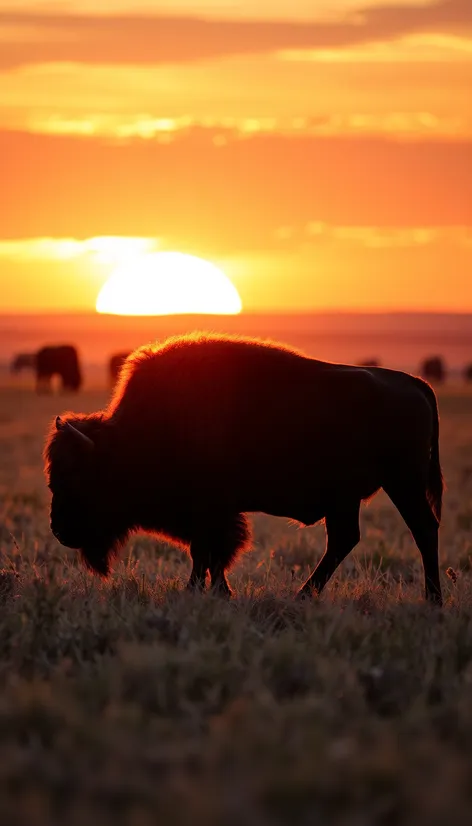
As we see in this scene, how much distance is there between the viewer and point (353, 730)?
172 inches

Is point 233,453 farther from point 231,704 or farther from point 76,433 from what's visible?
point 231,704

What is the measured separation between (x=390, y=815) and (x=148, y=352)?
169 inches

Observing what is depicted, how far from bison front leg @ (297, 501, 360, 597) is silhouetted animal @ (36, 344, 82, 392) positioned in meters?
56.1

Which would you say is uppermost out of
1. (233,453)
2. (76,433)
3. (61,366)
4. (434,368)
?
(76,433)

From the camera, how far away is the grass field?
371 centimetres

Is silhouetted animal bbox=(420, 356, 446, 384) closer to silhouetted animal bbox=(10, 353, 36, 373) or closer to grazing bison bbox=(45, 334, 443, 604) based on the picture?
silhouetted animal bbox=(10, 353, 36, 373)

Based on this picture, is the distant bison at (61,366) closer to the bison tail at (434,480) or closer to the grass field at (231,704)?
the bison tail at (434,480)

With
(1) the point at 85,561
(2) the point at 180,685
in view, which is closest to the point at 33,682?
(2) the point at 180,685

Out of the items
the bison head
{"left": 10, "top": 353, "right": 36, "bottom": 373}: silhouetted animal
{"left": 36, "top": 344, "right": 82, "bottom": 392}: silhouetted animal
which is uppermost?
the bison head

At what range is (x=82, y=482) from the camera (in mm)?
7199

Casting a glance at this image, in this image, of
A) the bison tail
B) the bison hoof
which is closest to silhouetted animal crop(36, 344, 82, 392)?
the bison tail

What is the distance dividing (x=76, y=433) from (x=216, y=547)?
45.6 inches

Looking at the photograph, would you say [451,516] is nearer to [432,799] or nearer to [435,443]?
[435,443]

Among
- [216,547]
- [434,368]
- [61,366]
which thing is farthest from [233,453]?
[434,368]
